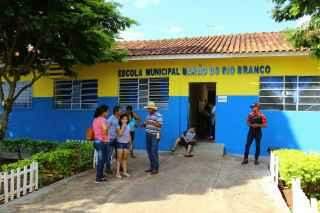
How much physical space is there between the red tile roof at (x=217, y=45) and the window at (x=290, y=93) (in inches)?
43.7

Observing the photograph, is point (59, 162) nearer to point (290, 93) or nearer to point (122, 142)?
point (122, 142)

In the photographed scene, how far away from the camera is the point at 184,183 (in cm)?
977

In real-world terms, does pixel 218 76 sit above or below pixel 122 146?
above

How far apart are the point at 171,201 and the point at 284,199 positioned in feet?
7.25

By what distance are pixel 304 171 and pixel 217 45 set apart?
7.93 metres

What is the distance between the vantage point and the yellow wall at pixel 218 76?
46.8 feet

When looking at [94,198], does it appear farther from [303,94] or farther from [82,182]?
[303,94]

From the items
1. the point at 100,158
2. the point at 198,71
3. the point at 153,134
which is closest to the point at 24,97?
the point at 198,71

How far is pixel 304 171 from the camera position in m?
8.82

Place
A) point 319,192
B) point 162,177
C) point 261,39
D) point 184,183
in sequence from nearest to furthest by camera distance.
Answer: point 319,192 → point 184,183 → point 162,177 → point 261,39

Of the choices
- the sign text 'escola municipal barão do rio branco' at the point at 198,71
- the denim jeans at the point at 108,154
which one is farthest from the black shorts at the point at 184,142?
the denim jeans at the point at 108,154

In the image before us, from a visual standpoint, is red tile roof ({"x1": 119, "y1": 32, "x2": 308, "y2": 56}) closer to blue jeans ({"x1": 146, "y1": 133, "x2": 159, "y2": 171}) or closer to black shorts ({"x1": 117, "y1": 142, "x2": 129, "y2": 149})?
blue jeans ({"x1": 146, "y1": 133, "x2": 159, "y2": 171})

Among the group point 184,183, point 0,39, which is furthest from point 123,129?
point 0,39

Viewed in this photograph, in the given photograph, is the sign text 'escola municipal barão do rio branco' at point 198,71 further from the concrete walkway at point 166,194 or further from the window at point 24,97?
the window at point 24,97
